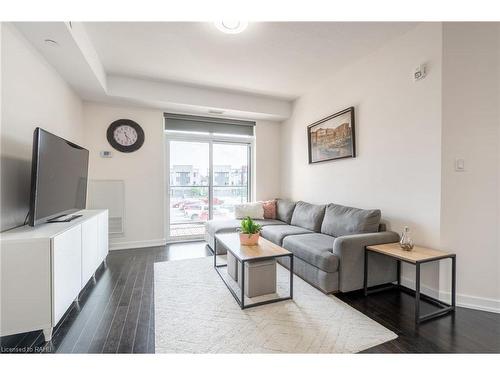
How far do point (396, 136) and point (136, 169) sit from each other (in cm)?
381

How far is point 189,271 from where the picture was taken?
280 cm

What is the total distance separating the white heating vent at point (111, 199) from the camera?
3646mm

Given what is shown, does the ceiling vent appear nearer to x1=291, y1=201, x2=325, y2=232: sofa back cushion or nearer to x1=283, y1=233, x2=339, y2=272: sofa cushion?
x1=291, y1=201, x2=325, y2=232: sofa back cushion

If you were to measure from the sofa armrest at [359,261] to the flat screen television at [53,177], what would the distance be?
2570 millimetres

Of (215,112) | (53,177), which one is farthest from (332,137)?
(53,177)

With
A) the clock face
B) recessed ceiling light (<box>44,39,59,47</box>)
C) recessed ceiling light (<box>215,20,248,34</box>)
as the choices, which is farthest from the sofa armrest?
the clock face

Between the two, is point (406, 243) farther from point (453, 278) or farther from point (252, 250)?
point (252, 250)

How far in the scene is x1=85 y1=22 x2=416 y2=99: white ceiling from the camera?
7.41ft

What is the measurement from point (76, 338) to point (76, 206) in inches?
58.9

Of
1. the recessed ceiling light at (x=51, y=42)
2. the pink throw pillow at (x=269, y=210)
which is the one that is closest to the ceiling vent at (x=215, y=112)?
the pink throw pillow at (x=269, y=210)

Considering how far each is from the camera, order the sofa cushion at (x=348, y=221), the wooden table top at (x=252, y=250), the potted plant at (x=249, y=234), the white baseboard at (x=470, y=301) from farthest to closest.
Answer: the sofa cushion at (x=348, y=221), the potted plant at (x=249, y=234), the wooden table top at (x=252, y=250), the white baseboard at (x=470, y=301)

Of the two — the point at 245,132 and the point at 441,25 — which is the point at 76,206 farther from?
the point at 441,25

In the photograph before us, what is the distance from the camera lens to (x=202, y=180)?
4.45m

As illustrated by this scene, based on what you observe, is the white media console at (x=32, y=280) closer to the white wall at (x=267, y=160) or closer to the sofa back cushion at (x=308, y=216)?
the sofa back cushion at (x=308, y=216)
